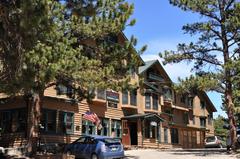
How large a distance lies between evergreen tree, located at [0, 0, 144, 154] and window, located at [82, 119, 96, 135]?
31.9 ft

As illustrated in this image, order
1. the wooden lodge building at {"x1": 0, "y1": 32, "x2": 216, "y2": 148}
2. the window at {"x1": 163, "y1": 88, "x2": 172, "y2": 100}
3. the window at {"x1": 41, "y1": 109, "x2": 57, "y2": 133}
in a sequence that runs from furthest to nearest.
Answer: the window at {"x1": 163, "y1": 88, "x2": 172, "y2": 100}, the wooden lodge building at {"x1": 0, "y1": 32, "x2": 216, "y2": 148}, the window at {"x1": 41, "y1": 109, "x2": 57, "y2": 133}

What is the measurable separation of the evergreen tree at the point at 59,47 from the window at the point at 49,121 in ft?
21.7

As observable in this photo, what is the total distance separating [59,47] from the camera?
58.5 feet

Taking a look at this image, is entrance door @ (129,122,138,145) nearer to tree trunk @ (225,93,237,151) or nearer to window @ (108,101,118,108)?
window @ (108,101,118,108)

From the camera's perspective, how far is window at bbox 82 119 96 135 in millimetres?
35875

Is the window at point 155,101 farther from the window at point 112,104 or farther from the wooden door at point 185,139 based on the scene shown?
the wooden door at point 185,139

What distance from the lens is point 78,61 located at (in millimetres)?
19578

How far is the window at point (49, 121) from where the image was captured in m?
32.2

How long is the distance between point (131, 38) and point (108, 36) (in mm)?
2158

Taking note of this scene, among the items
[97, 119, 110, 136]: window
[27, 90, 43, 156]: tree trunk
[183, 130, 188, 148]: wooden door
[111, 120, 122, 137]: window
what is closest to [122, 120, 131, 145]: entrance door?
[111, 120, 122, 137]: window

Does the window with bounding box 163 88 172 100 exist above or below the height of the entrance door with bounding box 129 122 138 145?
above

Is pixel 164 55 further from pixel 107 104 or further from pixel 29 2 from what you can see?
pixel 29 2

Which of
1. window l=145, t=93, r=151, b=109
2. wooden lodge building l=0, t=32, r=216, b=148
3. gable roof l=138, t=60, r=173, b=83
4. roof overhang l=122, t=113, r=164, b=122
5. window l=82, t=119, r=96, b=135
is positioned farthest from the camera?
window l=145, t=93, r=151, b=109

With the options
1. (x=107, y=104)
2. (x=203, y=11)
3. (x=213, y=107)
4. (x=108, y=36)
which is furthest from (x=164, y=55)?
(x=213, y=107)
